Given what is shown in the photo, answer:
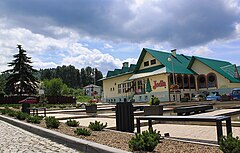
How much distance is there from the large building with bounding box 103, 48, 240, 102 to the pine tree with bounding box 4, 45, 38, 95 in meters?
18.7

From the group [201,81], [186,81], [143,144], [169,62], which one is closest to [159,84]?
[169,62]

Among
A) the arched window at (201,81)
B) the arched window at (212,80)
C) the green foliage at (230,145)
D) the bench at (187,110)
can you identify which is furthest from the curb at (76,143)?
the arched window at (201,81)

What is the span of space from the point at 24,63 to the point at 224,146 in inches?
2000

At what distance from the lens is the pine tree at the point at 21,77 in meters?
49.0

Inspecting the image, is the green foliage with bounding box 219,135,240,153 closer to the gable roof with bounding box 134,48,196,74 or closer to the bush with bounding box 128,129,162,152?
the bush with bounding box 128,129,162,152

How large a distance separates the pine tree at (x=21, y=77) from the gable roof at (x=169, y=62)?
822 inches

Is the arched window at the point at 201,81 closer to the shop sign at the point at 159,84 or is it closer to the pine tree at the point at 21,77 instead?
the shop sign at the point at 159,84

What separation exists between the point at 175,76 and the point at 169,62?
365cm

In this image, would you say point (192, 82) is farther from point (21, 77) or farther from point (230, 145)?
point (230, 145)

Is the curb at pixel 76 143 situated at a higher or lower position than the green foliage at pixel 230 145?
lower

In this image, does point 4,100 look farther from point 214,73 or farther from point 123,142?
point 123,142

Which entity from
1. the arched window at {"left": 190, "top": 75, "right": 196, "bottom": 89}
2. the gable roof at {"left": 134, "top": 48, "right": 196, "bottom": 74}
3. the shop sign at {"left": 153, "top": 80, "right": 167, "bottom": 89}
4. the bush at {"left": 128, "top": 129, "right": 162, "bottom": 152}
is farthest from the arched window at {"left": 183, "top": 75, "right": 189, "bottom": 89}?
the bush at {"left": 128, "top": 129, "right": 162, "bottom": 152}

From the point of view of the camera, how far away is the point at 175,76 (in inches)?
1618

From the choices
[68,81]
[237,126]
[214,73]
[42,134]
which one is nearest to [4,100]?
[214,73]
